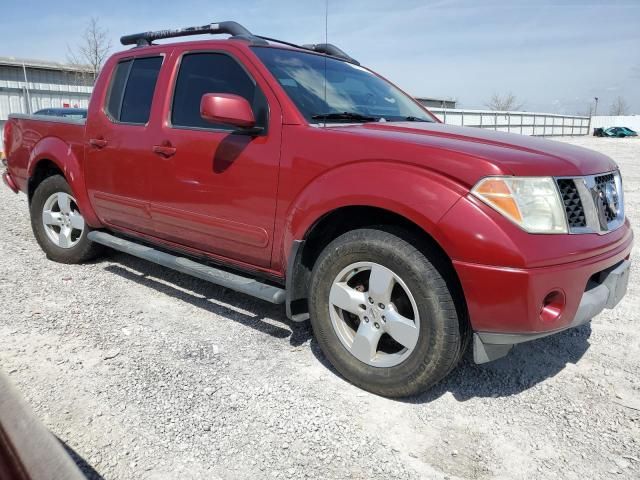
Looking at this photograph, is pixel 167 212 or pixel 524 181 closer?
pixel 524 181

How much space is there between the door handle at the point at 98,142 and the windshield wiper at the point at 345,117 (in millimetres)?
2034

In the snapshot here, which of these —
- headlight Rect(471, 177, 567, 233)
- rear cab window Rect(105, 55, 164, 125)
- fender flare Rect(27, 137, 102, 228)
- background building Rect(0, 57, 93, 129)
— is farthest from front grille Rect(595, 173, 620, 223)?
background building Rect(0, 57, 93, 129)

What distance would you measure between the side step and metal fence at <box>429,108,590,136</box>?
2179cm

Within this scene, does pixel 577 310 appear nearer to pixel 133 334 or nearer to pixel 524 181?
pixel 524 181

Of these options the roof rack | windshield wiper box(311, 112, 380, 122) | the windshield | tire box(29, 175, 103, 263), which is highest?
the roof rack

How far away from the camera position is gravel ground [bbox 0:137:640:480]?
2285 millimetres

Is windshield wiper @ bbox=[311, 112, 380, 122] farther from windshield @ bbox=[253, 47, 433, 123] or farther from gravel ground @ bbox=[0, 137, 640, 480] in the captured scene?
gravel ground @ bbox=[0, 137, 640, 480]

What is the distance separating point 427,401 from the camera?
279 cm

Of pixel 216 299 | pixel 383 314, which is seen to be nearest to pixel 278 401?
pixel 383 314

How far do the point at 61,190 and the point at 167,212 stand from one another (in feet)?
5.51

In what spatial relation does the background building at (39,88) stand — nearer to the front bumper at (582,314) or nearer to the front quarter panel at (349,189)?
the front quarter panel at (349,189)

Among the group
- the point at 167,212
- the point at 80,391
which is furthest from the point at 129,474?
the point at 167,212

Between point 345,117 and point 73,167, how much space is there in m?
Answer: 2.66

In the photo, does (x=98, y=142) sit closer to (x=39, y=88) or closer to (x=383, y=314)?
(x=383, y=314)
